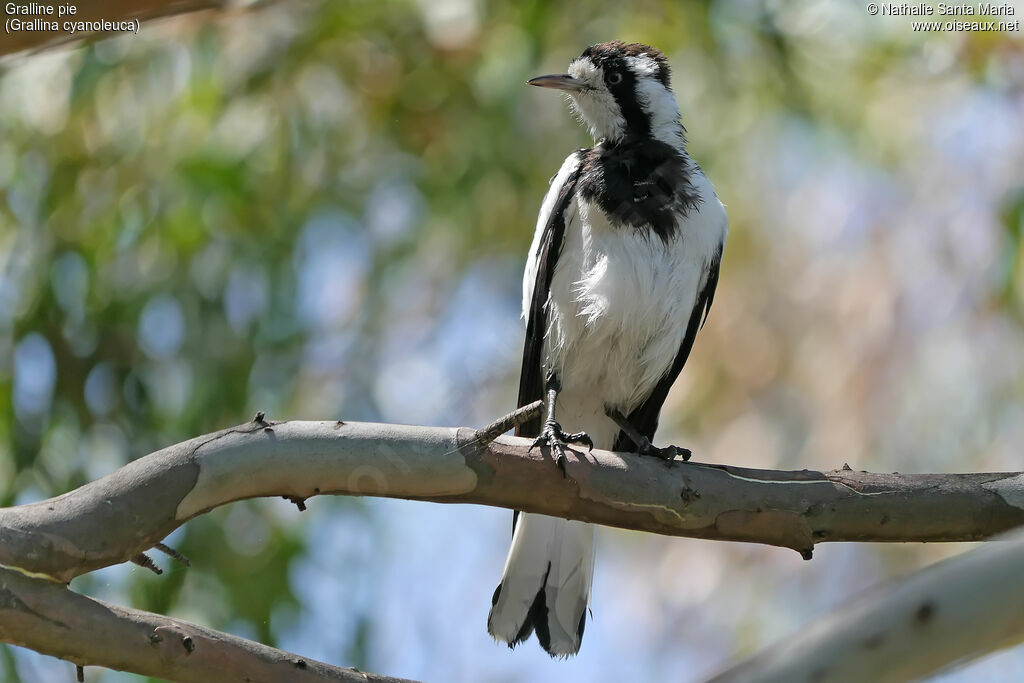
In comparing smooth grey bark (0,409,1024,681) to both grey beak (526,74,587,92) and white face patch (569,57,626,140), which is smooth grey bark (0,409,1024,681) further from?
grey beak (526,74,587,92)

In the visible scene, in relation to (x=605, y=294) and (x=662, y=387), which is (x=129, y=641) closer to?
(x=605, y=294)

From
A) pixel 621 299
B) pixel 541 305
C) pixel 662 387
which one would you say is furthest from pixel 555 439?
pixel 662 387

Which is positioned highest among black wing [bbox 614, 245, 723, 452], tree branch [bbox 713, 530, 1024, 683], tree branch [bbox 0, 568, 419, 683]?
black wing [bbox 614, 245, 723, 452]

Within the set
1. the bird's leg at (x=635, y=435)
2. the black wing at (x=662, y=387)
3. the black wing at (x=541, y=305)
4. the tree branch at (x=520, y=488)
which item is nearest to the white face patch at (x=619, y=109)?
the black wing at (x=541, y=305)

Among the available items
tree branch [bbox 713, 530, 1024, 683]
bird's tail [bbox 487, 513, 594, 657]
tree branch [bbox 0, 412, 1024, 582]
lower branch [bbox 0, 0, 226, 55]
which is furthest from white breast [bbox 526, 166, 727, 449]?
tree branch [bbox 713, 530, 1024, 683]

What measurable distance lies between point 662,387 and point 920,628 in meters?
1.90

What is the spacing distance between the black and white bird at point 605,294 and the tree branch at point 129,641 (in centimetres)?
86

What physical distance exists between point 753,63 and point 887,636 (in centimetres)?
372

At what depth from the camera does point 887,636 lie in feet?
3.39

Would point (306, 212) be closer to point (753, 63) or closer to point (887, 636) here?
point (753, 63)

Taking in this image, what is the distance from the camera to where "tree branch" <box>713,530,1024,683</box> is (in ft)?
3.33

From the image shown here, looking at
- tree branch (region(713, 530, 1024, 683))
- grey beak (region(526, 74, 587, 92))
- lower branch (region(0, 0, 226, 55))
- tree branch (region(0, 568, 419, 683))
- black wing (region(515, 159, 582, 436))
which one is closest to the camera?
tree branch (region(713, 530, 1024, 683))

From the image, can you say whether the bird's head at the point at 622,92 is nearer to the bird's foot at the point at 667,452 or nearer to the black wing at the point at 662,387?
the black wing at the point at 662,387

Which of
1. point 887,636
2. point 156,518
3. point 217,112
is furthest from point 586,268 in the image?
point 217,112
